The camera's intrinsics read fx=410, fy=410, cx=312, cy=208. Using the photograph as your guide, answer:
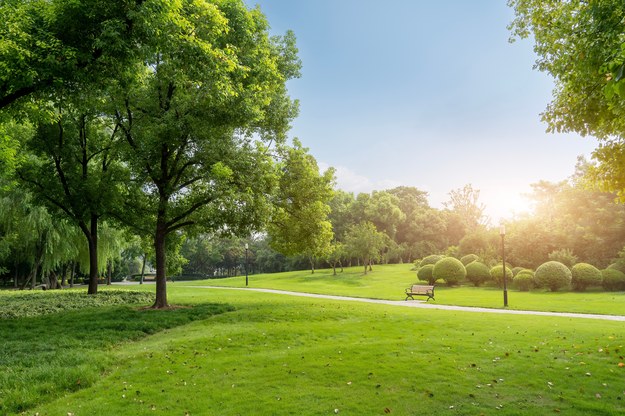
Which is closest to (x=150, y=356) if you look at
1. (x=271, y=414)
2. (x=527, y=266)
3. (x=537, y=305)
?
(x=271, y=414)

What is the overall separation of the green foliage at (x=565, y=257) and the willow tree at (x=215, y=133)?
25.0m

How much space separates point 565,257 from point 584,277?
4.18 metres

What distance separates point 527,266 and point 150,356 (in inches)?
1320

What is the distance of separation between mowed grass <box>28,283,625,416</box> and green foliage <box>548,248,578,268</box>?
68.8 ft

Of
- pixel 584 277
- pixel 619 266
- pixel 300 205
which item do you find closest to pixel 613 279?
pixel 584 277

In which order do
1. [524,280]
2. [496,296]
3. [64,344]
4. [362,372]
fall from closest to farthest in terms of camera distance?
[362,372] < [64,344] < [496,296] < [524,280]

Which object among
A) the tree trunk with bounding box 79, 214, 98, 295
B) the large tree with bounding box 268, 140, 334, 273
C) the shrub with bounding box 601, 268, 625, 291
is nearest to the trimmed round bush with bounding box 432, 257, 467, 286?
the shrub with bounding box 601, 268, 625, 291

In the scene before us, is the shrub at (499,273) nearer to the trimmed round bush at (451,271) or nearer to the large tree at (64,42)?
the trimmed round bush at (451,271)

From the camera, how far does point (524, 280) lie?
29297mm

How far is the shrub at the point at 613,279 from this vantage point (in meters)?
27.1

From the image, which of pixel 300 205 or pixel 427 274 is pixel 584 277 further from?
pixel 300 205

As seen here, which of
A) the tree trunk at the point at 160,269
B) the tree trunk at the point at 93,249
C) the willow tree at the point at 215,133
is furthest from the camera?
the tree trunk at the point at 93,249

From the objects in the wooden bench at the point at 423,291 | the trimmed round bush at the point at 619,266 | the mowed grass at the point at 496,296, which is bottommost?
the mowed grass at the point at 496,296

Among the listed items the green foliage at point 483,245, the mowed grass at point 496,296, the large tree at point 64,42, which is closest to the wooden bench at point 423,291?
the mowed grass at point 496,296
